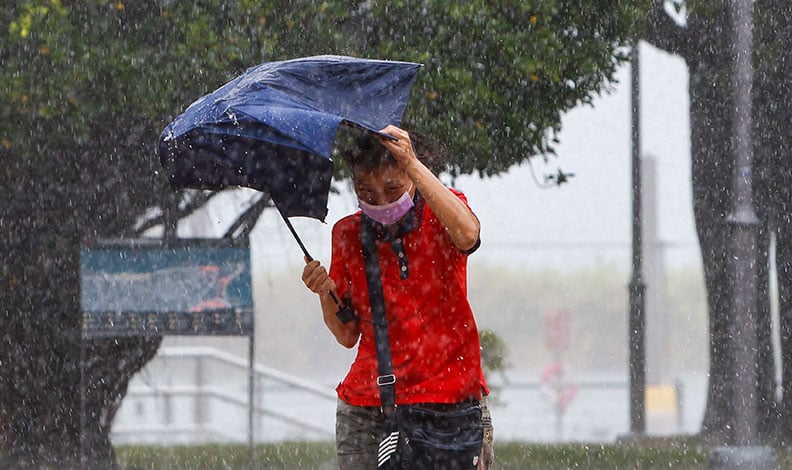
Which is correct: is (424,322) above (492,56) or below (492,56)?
below

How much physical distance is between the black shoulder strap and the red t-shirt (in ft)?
0.06

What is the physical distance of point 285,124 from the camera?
3477mm

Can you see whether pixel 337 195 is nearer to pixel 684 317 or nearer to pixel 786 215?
pixel 786 215

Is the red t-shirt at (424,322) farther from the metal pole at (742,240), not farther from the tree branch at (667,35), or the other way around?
the tree branch at (667,35)

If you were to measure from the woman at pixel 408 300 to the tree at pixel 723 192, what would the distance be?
954 cm

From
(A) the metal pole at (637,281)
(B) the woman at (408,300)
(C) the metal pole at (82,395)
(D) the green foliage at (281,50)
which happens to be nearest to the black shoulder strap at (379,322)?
(B) the woman at (408,300)

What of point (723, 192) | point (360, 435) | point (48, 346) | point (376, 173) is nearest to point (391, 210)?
point (376, 173)

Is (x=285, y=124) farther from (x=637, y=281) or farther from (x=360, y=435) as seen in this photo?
(x=637, y=281)

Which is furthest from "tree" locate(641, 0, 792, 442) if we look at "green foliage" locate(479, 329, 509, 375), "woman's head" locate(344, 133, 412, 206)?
"woman's head" locate(344, 133, 412, 206)

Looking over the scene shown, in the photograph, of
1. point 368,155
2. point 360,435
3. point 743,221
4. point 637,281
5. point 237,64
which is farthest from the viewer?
point 637,281

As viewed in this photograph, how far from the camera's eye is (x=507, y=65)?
8289 millimetres

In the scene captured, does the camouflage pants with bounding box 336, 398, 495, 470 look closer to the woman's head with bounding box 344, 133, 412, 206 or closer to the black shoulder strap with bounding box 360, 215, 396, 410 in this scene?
the black shoulder strap with bounding box 360, 215, 396, 410

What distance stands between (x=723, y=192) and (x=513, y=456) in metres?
3.91

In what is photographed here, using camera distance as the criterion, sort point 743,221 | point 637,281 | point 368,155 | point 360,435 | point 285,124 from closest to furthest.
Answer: point 285,124, point 368,155, point 360,435, point 743,221, point 637,281
